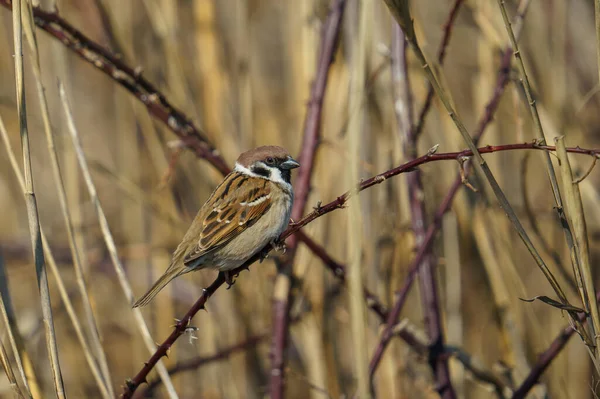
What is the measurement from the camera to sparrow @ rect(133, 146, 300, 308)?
8.03ft

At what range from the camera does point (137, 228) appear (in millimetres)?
3484

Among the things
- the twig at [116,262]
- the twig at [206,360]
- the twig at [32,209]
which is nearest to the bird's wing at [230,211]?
the twig at [116,262]

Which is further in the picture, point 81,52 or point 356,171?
point 81,52

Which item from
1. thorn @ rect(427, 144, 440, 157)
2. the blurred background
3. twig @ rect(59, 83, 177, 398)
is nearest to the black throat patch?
the blurred background

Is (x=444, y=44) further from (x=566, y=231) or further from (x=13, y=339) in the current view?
(x=13, y=339)

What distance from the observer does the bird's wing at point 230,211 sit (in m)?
2.48

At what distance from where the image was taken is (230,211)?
8.56 ft

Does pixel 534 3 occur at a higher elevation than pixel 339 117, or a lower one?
higher

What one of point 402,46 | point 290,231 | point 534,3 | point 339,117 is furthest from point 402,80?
point 290,231

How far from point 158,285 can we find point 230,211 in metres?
0.47

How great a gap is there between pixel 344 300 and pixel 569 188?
2.19 metres

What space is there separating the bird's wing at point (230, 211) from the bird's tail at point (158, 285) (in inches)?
2.4

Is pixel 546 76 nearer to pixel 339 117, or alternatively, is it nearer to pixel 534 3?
pixel 534 3

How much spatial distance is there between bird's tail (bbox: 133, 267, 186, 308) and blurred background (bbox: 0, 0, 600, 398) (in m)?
0.36
